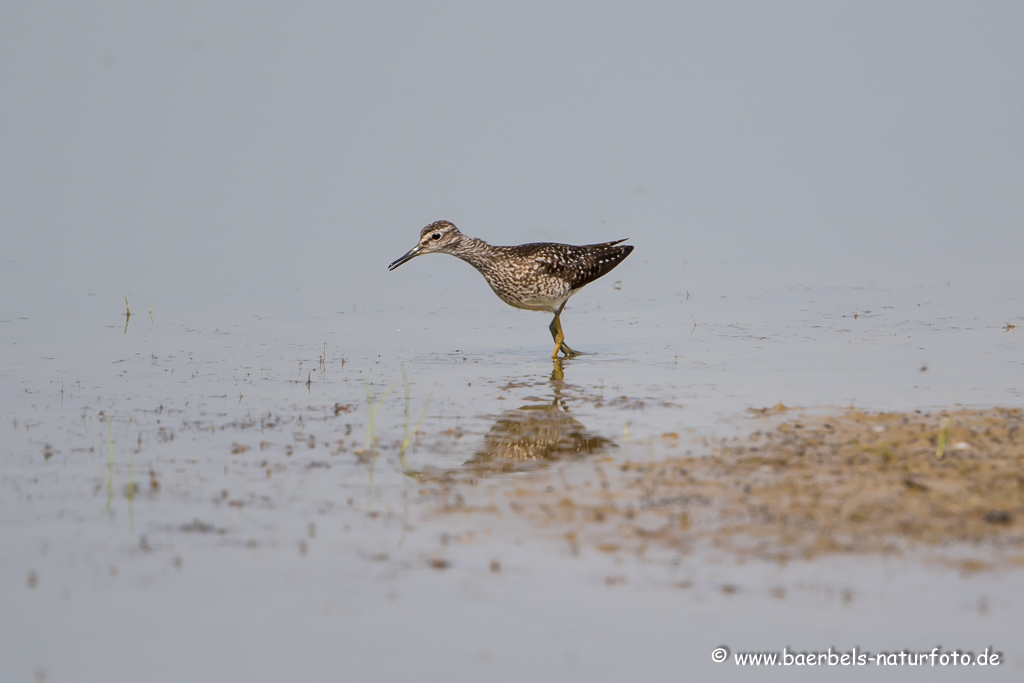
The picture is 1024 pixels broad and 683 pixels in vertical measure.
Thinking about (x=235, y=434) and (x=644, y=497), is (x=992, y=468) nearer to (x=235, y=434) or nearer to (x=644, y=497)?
(x=644, y=497)

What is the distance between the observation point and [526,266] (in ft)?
40.5

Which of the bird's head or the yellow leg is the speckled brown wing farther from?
the bird's head

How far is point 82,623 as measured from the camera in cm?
571

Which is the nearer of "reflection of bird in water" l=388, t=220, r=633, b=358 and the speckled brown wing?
"reflection of bird in water" l=388, t=220, r=633, b=358

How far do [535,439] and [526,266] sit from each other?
376 cm

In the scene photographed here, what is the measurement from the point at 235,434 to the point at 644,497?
3.42 m

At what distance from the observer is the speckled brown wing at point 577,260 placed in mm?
12531

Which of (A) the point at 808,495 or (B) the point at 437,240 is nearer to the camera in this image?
(A) the point at 808,495

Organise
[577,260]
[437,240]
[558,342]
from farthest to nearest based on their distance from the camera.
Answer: [577,260] < [437,240] < [558,342]

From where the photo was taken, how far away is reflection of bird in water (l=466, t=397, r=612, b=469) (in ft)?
27.6

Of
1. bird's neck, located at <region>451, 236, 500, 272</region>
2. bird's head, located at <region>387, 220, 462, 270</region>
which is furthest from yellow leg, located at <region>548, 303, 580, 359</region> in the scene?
bird's head, located at <region>387, 220, 462, 270</region>

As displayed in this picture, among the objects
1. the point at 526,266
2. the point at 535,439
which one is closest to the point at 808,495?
the point at 535,439

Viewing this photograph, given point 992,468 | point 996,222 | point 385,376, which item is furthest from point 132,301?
point 996,222

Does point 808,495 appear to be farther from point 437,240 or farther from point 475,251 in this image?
point 437,240
